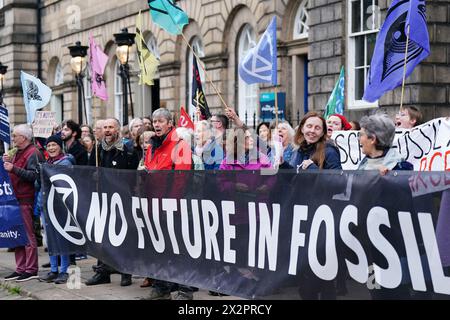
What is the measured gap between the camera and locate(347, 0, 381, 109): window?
59.2ft

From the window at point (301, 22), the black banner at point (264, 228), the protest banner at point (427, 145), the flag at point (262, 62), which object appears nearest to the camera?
the black banner at point (264, 228)

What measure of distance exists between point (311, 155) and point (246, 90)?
16603 millimetres

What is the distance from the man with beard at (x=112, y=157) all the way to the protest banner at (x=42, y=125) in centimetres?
181

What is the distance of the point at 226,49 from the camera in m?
25.0

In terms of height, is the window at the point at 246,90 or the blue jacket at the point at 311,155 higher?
the window at the point at 246,90

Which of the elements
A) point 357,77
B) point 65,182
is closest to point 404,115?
point 65,182

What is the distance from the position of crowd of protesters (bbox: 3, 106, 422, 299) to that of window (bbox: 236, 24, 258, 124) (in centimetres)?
1208

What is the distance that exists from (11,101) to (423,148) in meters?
35.4

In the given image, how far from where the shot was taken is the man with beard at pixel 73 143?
11.6m

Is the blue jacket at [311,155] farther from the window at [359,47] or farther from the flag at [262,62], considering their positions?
the window at [359,47]

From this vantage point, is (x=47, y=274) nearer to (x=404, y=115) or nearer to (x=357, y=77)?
(x=404, y=115)

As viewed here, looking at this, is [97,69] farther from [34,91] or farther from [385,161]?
[385,161]

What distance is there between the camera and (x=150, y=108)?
32375 mm

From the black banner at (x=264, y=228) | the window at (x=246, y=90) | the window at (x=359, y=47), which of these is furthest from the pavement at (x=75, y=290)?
the window at (x=246, y=90)
